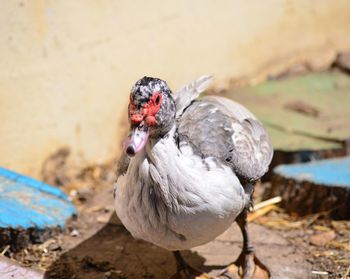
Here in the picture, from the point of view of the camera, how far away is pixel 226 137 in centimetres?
359

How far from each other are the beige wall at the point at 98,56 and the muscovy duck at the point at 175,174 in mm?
1293

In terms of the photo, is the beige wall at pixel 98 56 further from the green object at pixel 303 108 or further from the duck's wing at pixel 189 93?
the duck's wing at pixel 189 93

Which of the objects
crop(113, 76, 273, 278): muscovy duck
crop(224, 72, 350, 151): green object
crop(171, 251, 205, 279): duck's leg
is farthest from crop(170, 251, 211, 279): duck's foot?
crop(224, 72, 350, 151): green object

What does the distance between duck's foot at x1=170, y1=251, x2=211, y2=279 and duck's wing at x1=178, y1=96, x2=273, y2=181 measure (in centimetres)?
62

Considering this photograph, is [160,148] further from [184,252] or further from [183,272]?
[184,252]

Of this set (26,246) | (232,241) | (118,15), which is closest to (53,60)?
(118,15)

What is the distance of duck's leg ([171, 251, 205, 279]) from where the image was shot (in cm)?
382

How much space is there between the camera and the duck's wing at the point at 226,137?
345 cm

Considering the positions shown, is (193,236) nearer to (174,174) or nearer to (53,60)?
(174,174)

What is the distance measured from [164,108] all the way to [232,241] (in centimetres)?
142

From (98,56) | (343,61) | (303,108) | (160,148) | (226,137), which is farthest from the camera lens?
(343,61)

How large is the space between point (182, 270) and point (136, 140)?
109 cm

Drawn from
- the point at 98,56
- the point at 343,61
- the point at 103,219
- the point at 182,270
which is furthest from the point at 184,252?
the point at 343,61

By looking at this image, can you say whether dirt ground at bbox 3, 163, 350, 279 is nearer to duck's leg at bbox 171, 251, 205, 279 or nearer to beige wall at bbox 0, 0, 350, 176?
duck's leg at bbox 171, 251, 205, 279
